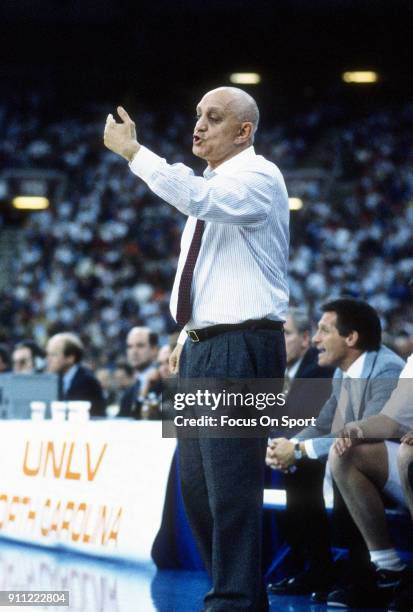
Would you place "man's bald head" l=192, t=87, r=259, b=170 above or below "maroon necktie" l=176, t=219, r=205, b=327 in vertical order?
above

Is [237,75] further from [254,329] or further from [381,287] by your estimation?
[254,329]

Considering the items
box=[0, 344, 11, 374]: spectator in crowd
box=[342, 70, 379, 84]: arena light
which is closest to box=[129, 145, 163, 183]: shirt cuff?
box=[0, 344, 11, 374]: spectator in crowd

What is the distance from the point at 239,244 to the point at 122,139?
506mm

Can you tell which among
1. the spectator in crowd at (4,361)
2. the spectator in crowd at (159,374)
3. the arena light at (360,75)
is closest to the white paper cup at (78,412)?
the spectator in crowd at (159,374)

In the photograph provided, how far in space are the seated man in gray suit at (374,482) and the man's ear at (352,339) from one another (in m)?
0.44

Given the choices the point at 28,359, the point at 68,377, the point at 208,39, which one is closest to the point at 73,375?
the point at 68,377

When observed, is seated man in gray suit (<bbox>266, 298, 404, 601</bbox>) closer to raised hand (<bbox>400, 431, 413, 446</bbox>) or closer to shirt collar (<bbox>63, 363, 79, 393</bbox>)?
raised hand (<bbox>400, 431, 413, 446</bbox>)

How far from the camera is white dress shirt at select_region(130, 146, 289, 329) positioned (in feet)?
11.7

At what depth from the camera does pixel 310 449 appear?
16.6 ft

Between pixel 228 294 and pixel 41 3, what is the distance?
48.3 feet

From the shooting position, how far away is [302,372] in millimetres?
5812

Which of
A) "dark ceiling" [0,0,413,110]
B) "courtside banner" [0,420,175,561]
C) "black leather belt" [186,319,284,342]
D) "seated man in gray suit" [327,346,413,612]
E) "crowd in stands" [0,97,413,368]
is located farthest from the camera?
"crowd in stands" [0,97,413,368]

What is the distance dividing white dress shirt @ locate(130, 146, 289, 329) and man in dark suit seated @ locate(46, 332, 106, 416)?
4375 millimetres

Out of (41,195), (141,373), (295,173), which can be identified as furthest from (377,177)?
(141,373)
